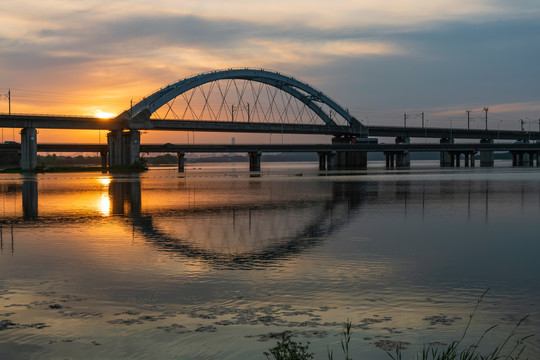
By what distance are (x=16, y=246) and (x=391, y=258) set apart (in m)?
11.7

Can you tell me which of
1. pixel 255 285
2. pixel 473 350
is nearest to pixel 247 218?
pixel 255 285

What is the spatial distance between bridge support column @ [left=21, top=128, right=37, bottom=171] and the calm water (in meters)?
107

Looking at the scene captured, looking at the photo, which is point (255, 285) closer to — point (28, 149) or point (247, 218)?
point (247, 218)

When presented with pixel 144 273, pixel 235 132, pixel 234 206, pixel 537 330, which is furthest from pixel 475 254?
pixel 235 132

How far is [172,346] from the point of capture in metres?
9.23

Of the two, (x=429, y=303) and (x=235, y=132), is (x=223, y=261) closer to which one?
(x=429, y=303)

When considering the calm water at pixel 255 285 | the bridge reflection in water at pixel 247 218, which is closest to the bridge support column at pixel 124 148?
the bridge reflection in water at pixel 247 218

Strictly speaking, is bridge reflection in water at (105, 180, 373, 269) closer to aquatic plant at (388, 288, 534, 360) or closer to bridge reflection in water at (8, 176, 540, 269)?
bridge reflection in water at (8, 176, 540, 269)

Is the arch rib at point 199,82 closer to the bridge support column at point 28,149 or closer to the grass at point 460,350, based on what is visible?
the bridge support column at point 28,149

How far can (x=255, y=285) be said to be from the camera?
13.3 meters

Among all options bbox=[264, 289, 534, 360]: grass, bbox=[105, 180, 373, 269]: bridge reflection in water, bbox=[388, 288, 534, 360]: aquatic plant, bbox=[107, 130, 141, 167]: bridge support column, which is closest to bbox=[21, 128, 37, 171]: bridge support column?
bbox=[107, 130, 141, 167]: bridge support column

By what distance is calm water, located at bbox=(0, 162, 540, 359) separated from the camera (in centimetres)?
955

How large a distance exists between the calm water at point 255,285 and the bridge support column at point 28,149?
349 feet

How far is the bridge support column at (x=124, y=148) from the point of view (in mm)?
144875
